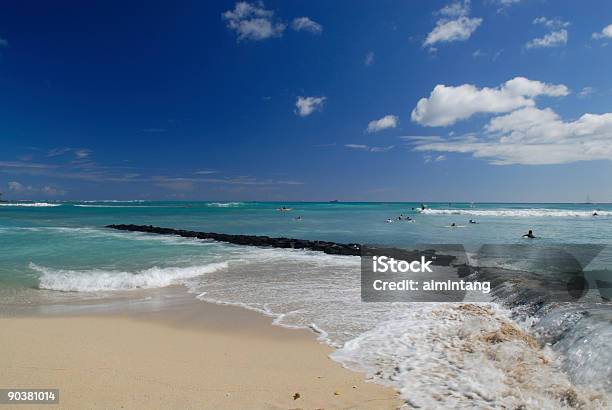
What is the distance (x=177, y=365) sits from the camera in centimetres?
507

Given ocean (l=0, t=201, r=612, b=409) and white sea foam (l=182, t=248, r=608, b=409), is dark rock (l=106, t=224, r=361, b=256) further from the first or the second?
white sea foam (l=182, t=248, r=608, b=409)

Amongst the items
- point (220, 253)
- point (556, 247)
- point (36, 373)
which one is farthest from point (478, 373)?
point (556, 247)

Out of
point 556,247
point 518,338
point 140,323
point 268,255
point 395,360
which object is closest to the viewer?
point 395,360

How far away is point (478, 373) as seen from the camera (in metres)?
4.74

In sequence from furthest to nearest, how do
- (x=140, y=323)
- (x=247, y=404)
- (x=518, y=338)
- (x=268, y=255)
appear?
(x=268, y=255) < (x=140, y=323) < (x=518, y=338) < (x=247, y=404)

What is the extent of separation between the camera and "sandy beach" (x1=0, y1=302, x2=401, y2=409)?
13.6 ft

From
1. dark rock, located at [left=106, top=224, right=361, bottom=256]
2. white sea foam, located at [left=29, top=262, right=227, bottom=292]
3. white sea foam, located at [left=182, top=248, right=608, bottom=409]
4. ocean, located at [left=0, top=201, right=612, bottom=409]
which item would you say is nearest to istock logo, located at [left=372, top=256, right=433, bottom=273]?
ocean, located at [left=0, top=201, right=612, bottom=409]

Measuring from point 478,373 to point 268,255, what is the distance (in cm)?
1342

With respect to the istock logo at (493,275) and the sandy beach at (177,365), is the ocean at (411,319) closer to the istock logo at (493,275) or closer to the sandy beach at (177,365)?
the istock logo at (493,275)

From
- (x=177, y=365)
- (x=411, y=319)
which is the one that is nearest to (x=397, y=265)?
(x=411, y=319)

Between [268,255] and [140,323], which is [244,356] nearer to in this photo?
[140,323]

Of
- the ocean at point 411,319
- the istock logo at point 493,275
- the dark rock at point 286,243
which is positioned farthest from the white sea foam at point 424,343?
the dark rock at point 286,243

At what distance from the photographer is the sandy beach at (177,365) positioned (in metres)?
4.15

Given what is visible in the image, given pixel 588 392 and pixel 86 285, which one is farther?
pixel 86 285
